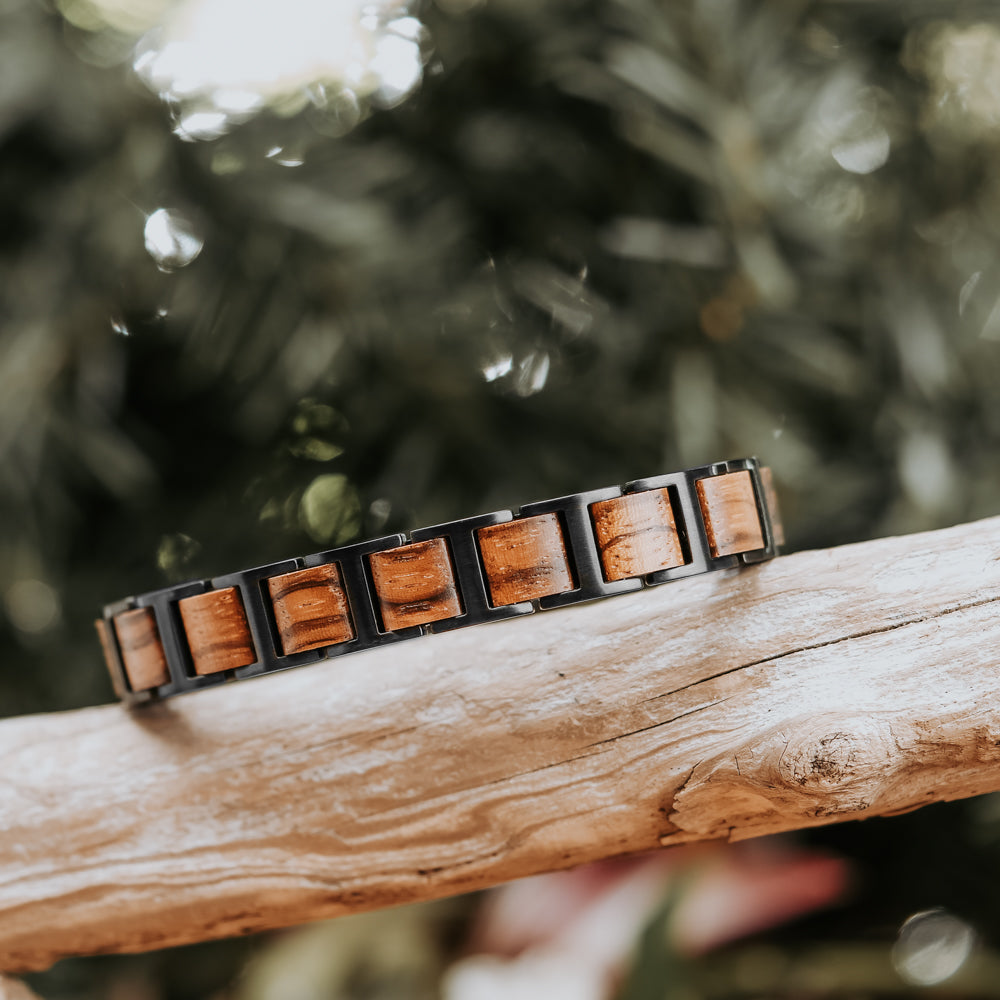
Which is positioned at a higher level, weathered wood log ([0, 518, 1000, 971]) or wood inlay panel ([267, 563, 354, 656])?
wood inlay panel ([267, 563, 354, 656])

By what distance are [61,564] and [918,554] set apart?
1026 mm

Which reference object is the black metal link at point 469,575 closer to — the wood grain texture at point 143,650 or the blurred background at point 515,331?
the wood grain texture at point 143,650

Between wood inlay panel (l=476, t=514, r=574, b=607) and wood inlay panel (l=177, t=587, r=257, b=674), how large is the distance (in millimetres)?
162

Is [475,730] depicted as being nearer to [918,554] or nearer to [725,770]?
[725,770]

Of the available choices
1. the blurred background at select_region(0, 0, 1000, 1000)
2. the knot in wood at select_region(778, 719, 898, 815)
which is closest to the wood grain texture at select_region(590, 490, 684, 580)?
the knot in wood at select_region(778, 719, 898, 815)

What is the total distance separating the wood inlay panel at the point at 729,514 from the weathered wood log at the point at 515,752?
0.02 m

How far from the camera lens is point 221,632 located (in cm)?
53

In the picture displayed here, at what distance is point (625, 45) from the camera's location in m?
0.95

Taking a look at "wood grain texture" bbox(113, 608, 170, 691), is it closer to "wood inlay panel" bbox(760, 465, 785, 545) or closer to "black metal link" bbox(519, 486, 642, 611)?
"black metal link" bbox(519, 486, 642, 611)

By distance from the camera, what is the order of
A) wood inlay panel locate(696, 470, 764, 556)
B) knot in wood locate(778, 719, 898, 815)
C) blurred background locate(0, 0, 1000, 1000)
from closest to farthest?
knot in wood locate(778, 719, 898, 815) → wood inlay panel locate(696, 470, 764, 556) → blurred background locate(0, 0, 1000, 1000)

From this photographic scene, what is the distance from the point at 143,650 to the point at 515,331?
0.70 meters

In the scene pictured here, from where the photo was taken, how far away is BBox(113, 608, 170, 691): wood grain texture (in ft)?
1.80

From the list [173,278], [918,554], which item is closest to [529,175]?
[173,278]

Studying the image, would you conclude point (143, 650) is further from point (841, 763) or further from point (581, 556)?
point (841, 763)
